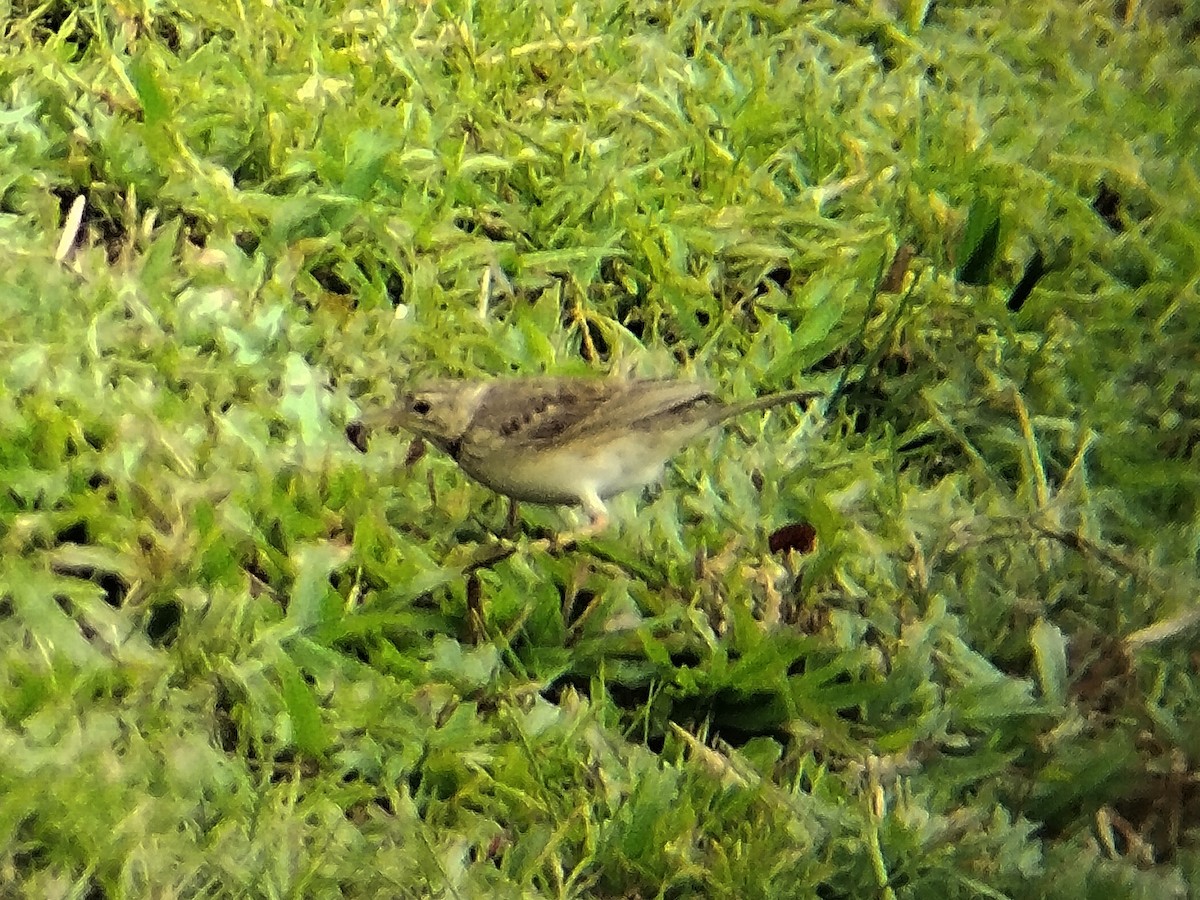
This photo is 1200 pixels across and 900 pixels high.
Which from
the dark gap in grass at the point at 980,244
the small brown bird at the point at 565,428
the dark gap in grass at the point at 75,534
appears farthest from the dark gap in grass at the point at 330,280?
the dark gap in grass at the point at 980,244

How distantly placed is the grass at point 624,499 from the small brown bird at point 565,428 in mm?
165

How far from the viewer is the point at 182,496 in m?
2.60

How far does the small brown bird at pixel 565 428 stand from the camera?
2572mm

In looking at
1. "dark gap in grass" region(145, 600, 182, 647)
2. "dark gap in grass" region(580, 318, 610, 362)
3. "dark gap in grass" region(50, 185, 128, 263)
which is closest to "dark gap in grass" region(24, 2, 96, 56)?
"dark gap in grass" region(50, 185, 128, 263)

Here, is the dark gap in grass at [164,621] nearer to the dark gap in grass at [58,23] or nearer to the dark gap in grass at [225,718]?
the dark gap in grass at [225,718]

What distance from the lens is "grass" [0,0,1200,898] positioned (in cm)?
216

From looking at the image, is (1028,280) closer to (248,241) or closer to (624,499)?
(624,499)

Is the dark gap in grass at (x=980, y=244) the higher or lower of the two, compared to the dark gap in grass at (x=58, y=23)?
higher

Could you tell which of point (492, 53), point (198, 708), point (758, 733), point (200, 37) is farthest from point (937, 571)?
point (200, 37)

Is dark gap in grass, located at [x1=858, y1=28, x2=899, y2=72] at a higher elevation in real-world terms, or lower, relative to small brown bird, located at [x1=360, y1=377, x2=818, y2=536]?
higher

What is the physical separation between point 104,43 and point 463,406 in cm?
202

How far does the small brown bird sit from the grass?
0.17 metres

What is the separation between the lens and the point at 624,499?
113 inches

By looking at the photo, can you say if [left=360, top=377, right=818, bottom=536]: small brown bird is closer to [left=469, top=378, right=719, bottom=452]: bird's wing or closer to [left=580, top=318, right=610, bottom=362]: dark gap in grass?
[left=469, top=378, right=719, bottom=452]: bird's wing
